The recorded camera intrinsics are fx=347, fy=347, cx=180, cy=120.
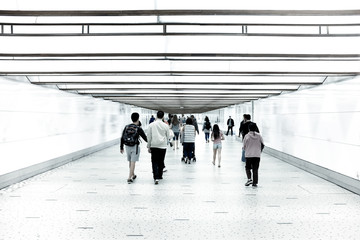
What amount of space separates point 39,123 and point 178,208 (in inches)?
264

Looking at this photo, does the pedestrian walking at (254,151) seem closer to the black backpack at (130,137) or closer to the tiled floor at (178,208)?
the tiled floor at (178,208)

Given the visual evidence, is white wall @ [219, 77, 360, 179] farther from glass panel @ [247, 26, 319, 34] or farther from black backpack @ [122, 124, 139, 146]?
black backpack @ [122, 124, 139, 146]

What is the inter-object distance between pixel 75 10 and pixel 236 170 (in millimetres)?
8051

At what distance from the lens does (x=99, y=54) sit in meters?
6.48

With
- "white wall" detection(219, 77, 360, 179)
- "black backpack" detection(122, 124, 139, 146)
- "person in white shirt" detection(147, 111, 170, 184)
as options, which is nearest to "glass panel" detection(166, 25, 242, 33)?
"person in white shirt" detection(147, 111, 170, 184)

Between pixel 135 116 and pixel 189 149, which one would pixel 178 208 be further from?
pixel 189 149

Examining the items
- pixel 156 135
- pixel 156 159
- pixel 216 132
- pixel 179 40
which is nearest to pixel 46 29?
pixel 179 40

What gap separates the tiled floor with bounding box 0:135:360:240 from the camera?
16.0 feet

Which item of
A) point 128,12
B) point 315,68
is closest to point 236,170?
point 315,68

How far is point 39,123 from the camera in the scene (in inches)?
434

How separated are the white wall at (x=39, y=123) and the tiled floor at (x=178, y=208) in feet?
3.03

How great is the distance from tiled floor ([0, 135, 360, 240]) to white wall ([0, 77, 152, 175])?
3.03 ft

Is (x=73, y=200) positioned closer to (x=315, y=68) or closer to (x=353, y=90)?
(x=315, y=68)

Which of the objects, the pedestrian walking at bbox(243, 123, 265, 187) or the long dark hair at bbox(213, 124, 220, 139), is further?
the long dark hair at bbox(213, 124, 220, 139)
